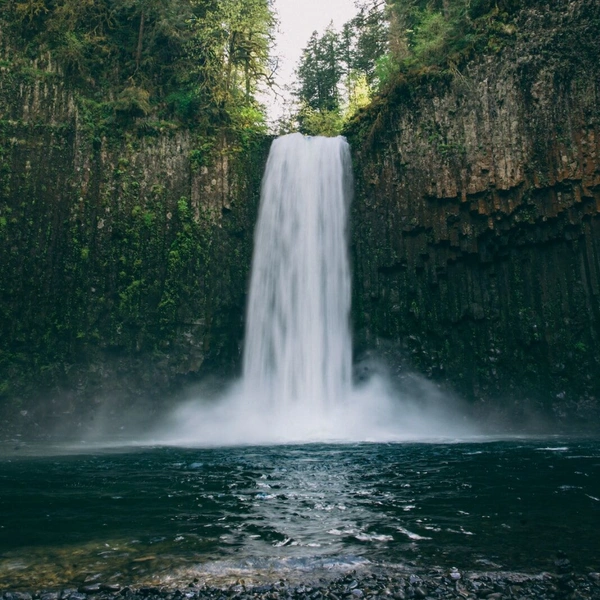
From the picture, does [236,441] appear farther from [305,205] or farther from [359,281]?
[305,205]

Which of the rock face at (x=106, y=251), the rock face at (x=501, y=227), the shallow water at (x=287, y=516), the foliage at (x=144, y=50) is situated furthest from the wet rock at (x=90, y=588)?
the foliage at (x=144, y=50)

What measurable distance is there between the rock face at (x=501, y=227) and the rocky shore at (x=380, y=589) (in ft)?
45.5

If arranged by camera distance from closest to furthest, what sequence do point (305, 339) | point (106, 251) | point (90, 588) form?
point (90, 588), point (106, 251), point (305, 339)

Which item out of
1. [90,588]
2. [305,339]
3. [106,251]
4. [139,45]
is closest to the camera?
[90,588]

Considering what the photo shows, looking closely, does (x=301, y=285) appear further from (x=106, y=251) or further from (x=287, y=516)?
(x=287, y=516)

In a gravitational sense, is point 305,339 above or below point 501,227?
below

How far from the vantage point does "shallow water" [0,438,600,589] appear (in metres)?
3.51

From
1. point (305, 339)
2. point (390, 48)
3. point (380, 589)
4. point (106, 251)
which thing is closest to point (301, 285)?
point (305, 339)

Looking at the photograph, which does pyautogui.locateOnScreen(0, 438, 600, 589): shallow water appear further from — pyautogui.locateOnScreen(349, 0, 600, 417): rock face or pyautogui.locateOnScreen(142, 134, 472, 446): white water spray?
pyautogui.locateOnScreen(142, 134, 472, 446): white water spray

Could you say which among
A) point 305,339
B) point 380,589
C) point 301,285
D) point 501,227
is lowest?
point 380,589

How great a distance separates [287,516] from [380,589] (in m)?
2.02

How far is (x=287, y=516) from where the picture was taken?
4.99 meters

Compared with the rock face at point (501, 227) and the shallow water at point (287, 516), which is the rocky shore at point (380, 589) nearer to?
the shallow water at point (287, 516)

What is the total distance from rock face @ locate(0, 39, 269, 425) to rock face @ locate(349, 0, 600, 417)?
5.21 meters
